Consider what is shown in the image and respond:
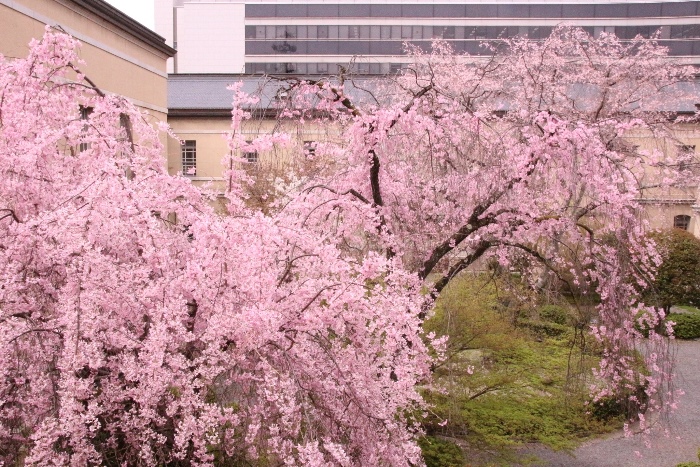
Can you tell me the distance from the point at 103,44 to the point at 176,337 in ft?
42.3

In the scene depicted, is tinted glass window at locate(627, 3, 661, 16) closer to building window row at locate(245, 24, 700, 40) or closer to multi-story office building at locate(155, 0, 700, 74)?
multi-story office building at locate(155, 0, 700, 74)

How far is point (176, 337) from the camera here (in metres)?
3.57

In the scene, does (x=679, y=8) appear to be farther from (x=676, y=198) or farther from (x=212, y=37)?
(x=212, y=37)

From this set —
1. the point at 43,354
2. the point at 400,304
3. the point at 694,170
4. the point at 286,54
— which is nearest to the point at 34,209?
the point at 43,354

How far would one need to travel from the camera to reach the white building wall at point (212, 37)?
36125mm

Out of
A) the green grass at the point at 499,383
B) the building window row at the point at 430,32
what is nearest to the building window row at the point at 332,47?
the building window row at the point at 430,32

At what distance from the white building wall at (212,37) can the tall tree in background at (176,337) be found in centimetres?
3426

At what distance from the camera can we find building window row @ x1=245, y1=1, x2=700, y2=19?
33.0 metres

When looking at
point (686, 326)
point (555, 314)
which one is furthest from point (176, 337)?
point (686, 326)

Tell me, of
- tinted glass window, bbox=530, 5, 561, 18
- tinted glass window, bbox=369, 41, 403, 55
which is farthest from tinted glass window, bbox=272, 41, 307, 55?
tinted glass window, bbox=530, 5, 561, 18

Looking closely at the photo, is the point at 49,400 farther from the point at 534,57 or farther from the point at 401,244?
the point at 534,57

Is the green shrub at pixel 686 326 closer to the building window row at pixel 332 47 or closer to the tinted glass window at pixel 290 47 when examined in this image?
the building window row at pixel 332 47

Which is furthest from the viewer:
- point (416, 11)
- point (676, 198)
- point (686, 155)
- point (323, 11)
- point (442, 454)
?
point (323, 11)

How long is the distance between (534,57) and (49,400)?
12909 mm
